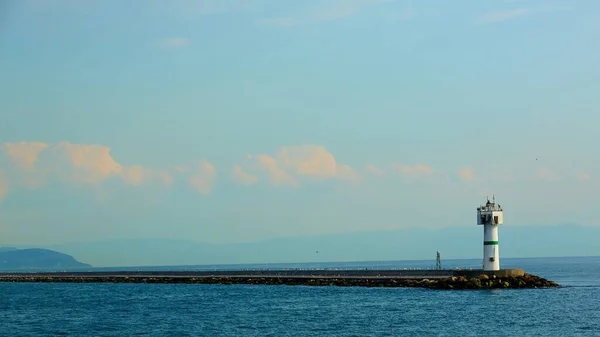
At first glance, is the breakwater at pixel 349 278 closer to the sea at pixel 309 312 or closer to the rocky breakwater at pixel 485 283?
the rocky breakwater at pixel 485 283

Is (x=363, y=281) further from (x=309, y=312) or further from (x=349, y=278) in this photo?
(x=309, y=312)

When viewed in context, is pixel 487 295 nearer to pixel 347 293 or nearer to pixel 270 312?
pixel 347 293

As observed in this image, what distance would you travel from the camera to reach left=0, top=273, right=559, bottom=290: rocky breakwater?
251ft

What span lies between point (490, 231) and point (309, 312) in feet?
84.0

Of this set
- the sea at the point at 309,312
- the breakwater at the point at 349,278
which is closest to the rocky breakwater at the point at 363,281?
the breakwater at the point at 349,278

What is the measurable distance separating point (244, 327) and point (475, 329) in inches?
645

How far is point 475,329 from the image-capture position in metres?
50.6

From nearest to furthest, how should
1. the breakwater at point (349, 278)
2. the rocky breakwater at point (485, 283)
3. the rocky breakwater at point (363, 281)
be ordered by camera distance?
1. the rocky breakwater at point (485, 283)
2. the rocky breakwater at point (363, 281)
3. the breakwater at point (349, 278)

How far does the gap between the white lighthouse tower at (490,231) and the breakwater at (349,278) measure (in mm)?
1293

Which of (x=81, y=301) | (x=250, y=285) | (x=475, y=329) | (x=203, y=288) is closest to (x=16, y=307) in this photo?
(x=81, y=301)

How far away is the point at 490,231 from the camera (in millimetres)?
76625

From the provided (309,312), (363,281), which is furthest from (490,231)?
(309,312)

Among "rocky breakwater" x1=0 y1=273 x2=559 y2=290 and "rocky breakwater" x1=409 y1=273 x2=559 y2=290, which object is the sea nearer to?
"rocky breakwater" x1=409 y1=273 x2=559 y2=290

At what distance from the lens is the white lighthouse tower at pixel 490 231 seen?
7619 centimetres
